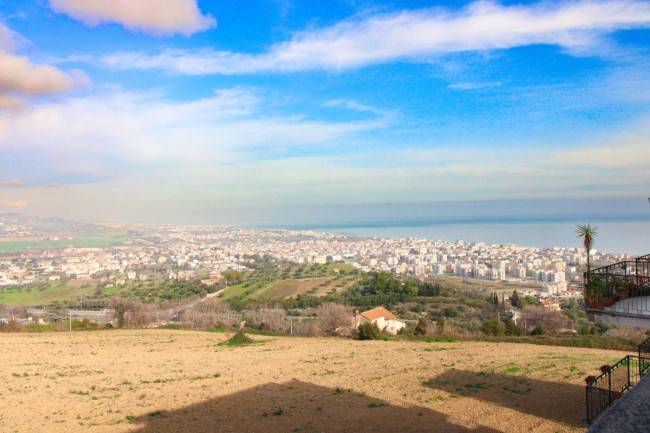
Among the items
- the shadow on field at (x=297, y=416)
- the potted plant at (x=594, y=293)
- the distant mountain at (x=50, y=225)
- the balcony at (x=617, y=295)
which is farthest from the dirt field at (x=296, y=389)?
the distant mountain at (x=50, y=225)

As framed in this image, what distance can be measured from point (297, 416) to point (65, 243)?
91.0 m

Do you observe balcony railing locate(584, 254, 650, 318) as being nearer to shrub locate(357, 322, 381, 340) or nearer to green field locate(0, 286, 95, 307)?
shrub locate(357, 322, 381, 340)

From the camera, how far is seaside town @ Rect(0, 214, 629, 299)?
180 ft

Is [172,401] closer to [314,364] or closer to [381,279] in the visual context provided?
[314,364]

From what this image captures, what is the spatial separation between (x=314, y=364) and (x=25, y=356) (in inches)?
437

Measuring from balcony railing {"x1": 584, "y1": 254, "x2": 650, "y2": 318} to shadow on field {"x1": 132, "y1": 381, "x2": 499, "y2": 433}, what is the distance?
3.57m

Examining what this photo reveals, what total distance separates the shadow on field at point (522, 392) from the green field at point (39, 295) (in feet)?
148

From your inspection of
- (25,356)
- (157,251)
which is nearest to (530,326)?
(25,356)

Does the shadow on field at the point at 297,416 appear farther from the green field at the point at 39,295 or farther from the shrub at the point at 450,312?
the green field at the point at 39,295

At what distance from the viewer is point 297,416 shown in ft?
28.4

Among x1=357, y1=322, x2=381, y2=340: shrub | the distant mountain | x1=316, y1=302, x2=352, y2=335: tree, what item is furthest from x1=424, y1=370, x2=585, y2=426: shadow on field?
the distant mountain

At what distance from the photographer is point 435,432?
A: 744 centimetres

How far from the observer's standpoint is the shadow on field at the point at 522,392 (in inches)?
339

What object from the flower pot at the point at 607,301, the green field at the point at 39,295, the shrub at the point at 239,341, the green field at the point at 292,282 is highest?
the flower pot at the point at 607,301
